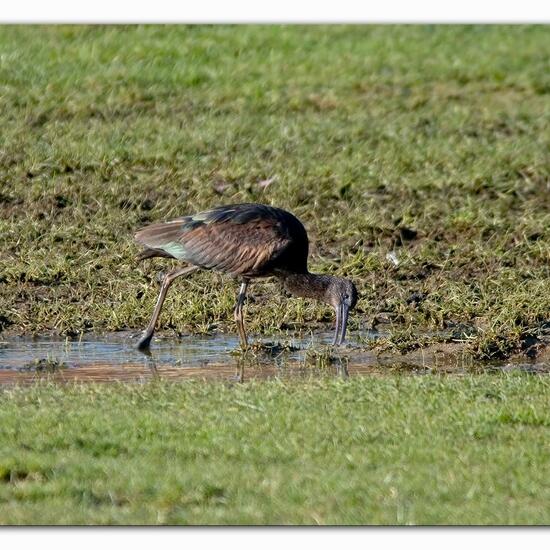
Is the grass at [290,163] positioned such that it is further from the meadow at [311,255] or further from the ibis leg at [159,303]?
the ibis leg at [159,303]

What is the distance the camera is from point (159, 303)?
385 inches

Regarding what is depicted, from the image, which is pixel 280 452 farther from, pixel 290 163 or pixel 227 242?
pixel 290 163

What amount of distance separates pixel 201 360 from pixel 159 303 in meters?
0.74

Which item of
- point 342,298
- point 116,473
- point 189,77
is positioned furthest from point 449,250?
point 116,473

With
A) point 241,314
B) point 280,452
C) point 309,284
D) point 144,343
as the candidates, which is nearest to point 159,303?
point 144,343

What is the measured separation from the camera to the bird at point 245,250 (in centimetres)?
971

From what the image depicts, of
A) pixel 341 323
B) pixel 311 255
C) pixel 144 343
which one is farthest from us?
pixel 311 255

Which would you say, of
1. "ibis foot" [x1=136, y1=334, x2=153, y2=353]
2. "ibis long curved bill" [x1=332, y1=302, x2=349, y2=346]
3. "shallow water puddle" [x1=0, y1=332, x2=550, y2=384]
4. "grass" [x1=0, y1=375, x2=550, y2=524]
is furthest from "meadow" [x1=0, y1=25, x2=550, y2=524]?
"ibis foot" [x1=136, y1=334, x2=153, y2=353]

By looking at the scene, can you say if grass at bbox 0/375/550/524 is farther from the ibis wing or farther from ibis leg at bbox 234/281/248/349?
the ibis wing

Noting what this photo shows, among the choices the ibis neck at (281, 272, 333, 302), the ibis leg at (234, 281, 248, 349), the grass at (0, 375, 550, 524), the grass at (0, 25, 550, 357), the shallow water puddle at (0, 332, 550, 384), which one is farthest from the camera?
the grass at (0, 25, 550, 357)

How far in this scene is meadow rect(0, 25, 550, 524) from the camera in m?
6.15

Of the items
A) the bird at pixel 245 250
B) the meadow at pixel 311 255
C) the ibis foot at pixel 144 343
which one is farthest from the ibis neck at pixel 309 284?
the ibis foot at pixel 144 343

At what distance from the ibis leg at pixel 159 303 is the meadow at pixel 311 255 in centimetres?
27

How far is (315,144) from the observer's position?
13.3 m
